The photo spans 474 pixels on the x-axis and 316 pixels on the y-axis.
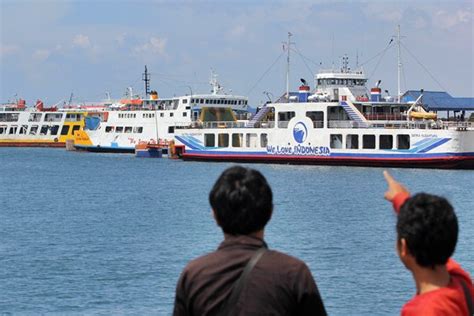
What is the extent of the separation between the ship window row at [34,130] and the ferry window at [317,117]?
152 ft

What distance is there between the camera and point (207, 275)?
3982 millimetres

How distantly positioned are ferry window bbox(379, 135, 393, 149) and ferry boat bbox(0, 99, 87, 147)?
49105 millimetres

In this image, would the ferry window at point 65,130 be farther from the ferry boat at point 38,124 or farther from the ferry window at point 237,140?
the ferry window at point 237,140

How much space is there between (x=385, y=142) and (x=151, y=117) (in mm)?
26703

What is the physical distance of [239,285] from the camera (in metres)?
3.97

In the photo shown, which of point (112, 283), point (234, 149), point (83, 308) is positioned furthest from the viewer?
point (234, 149)

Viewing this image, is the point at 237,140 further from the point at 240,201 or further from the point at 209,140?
the point at 240,201

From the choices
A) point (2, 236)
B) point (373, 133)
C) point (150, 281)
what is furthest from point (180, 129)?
point (150, 281)

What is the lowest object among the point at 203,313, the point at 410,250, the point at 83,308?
the point at 83,308

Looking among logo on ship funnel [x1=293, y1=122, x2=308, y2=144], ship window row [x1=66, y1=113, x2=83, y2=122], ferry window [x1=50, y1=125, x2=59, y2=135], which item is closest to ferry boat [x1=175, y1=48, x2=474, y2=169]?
logo on ship funnel [x1=293, y1=122, x2=308, y2=144]

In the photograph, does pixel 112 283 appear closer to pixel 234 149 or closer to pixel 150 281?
pixel 150 281

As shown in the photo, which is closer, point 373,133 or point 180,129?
point 373,133

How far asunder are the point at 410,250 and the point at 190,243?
20.2 m

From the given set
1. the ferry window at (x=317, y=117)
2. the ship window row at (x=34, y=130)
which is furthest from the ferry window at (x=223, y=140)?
the ship window row at (x=34, y=130)
